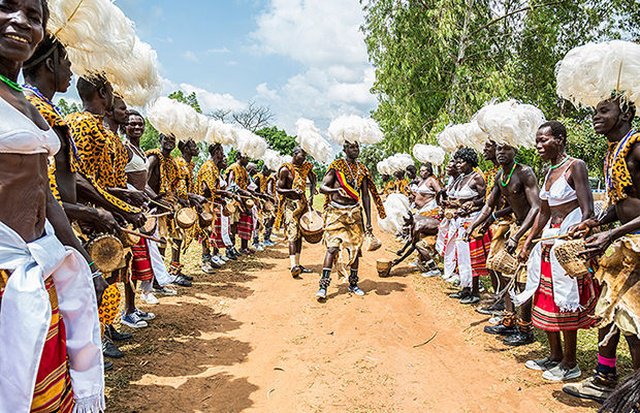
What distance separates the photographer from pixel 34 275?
157cm

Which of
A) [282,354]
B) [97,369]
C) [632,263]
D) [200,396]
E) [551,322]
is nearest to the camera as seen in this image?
[97,369]

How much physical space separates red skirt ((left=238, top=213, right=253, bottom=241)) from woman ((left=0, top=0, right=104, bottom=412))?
8161 mm

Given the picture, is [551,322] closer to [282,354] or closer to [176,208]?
[282,354]

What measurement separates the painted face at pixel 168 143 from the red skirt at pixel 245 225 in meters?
3.56

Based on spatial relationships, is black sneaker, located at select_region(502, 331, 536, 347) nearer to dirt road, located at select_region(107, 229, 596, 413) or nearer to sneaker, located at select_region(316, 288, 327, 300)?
dirt road, located at select_region(107, 229, 596, 413)

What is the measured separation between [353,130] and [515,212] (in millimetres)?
2626

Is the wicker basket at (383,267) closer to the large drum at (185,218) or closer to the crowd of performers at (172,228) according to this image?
the crowd of performers at (172,228)

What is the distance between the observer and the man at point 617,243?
305cm

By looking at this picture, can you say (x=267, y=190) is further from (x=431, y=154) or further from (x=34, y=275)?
(x=34, y=275)

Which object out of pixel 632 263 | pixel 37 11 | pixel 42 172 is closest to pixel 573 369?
pixel 632 263

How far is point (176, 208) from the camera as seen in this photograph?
6637mm

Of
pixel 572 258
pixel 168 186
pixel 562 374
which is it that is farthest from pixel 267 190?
pixel 572 258

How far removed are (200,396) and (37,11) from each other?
299cm

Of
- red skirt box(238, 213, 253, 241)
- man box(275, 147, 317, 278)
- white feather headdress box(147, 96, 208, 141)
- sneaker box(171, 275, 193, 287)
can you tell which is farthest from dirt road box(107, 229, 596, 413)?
red skirt box(238, 213, 253, 241)
